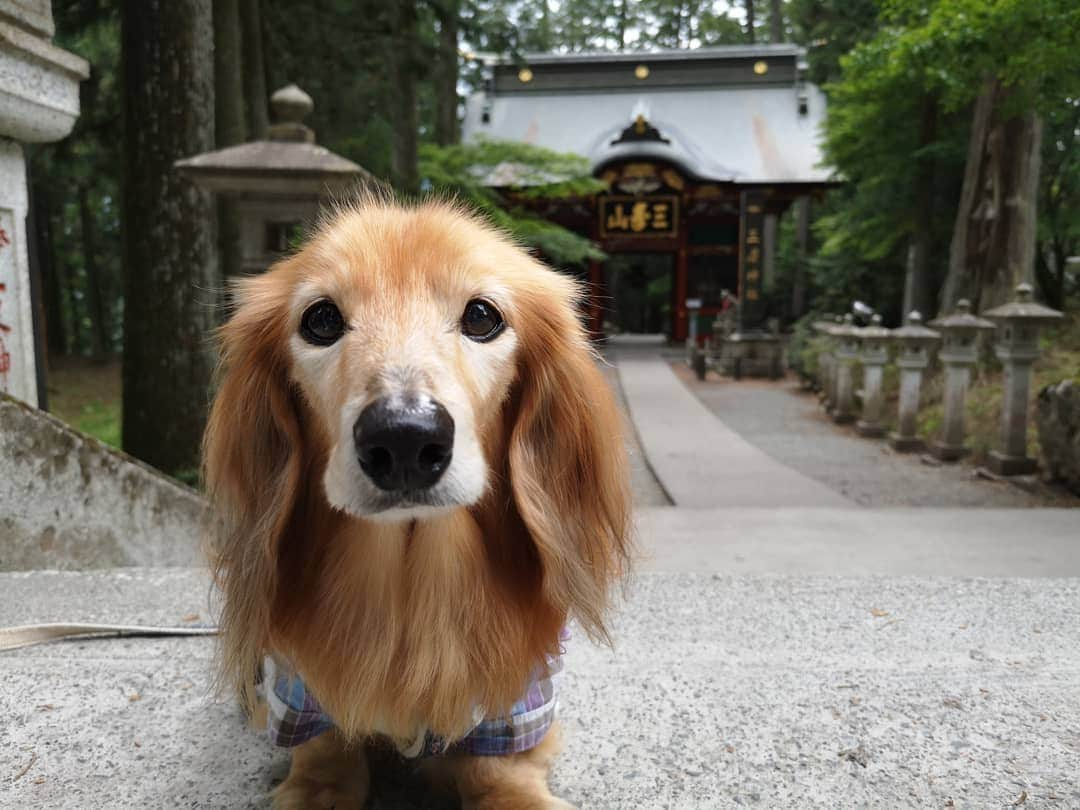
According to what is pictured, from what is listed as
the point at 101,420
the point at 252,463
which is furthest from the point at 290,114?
the point at 101,420

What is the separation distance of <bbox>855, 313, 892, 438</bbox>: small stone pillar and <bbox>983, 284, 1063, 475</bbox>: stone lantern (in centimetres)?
270

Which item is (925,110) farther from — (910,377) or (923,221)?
(910,377)

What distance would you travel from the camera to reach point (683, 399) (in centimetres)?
1152

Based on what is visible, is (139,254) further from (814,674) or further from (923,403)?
(923,403)

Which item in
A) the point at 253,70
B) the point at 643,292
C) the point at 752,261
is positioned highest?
the point at 253,70

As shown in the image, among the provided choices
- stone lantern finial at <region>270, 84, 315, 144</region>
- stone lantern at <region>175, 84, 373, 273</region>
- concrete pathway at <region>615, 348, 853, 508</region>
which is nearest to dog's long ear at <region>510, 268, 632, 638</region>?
stone lantern at <region>175, 84, 373, 273</region>

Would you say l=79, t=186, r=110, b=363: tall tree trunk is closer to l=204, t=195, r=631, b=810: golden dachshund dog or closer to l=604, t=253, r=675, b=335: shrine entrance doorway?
l=604, t=253, r=675, b=335: shrine entrance doorway

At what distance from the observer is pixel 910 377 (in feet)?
27.7

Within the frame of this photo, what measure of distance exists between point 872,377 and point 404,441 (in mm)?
9563

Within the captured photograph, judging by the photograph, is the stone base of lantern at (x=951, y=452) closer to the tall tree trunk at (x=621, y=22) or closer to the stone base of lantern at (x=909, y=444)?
the stone base of lantern at (x=909, y=444)

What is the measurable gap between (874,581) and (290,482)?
2068mm

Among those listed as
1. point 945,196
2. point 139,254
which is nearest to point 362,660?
point 139,254

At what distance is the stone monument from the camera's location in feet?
8.79

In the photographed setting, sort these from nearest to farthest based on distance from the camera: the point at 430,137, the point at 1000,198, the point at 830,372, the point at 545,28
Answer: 1. the point at 1000,198
2. the point at 830,372
3. the point at 430,137
4. the point at 545,28
